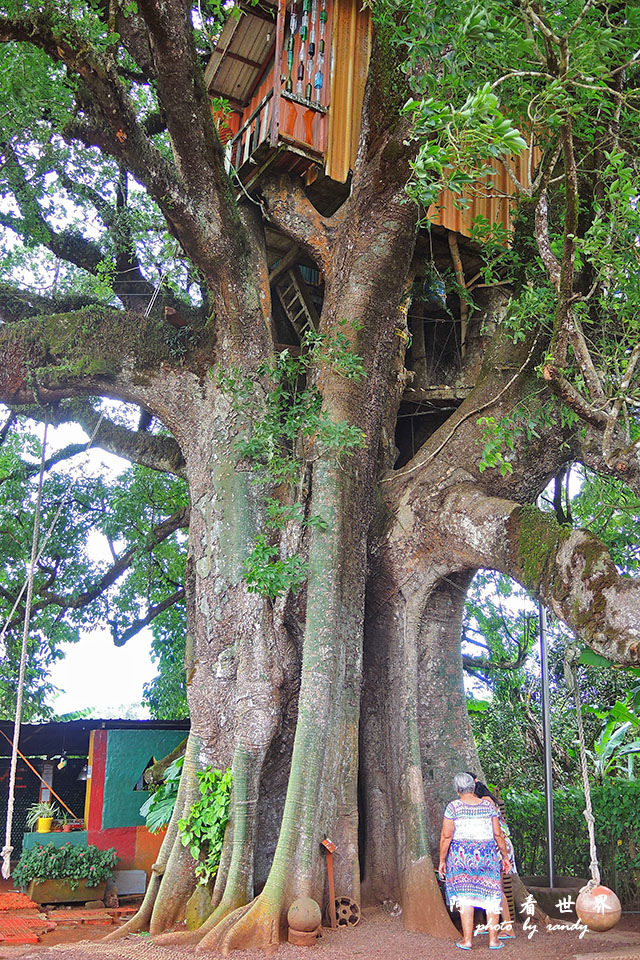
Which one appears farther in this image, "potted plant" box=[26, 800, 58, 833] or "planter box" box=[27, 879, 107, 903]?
"potted plant" box=[26, 800, 58, 833]

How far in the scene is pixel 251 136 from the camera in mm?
7637

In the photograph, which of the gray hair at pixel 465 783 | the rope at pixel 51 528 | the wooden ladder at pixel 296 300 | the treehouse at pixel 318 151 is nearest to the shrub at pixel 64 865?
the rope at pixel 51 528

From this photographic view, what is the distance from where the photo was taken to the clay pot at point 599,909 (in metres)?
4.57

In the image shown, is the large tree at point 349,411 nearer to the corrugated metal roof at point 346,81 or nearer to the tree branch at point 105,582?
the corrugated metal roof at point 346,81

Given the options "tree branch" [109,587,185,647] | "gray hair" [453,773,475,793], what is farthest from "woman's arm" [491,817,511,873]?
"tree branch" [109,587,185,647]

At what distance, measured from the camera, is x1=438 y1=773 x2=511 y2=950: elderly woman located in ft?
17.3

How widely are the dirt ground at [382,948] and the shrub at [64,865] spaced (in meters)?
2.76

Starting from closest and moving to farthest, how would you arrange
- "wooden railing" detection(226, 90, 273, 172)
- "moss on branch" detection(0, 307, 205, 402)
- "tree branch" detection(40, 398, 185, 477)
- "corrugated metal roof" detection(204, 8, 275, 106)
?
"moss on branch" detection(0, 307, 205, 402) → "wooden railing" detection(226, 90, 273, 172) → "corrugated metal roof" detection(204, 8, 275, 106) → "tree branch" detection(40, 398, 185, 477)

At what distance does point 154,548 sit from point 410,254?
6613 mm

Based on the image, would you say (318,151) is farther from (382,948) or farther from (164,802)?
(164,802)

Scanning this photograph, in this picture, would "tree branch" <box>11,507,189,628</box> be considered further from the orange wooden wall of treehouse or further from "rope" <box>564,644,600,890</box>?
"rope" <box>564,644,600,890</box>

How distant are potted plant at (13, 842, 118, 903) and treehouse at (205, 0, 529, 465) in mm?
5616

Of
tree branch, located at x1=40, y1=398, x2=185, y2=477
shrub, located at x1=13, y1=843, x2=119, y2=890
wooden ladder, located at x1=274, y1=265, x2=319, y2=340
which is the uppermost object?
wooden ladder, located at x1=274, y1=265, x2=319, y2=340

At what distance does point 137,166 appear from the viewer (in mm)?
6613
